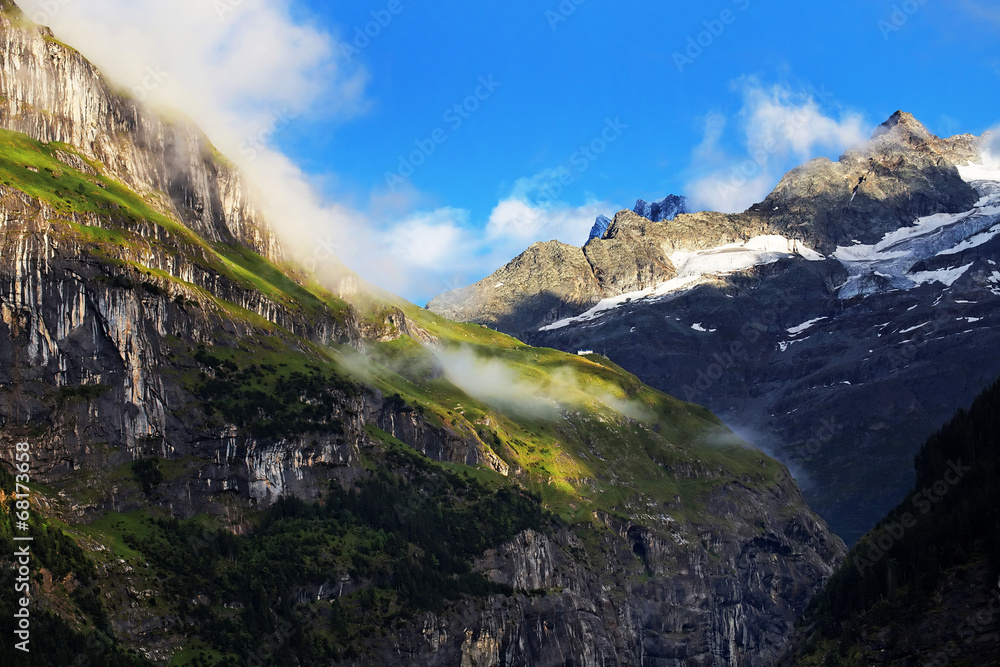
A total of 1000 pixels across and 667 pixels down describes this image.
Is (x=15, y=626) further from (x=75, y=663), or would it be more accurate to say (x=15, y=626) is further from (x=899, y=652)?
(x=899, y=652)

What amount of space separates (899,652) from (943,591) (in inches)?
532

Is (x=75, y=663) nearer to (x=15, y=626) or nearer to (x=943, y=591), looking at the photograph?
(x=15, y=626)

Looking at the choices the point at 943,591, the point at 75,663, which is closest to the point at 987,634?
the point at 943,591

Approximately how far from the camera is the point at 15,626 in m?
195

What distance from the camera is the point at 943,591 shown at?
197750 mm

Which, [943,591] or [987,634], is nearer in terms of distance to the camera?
[987,634]

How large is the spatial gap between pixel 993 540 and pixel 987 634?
17678 mm

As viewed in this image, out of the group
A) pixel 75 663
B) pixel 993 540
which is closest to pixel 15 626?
pixel 75 663

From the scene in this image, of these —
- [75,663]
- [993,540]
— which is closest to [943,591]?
[993,540]

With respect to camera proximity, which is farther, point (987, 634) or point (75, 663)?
point (75, 663)

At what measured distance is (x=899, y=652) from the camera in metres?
198

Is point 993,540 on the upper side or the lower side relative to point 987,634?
upper

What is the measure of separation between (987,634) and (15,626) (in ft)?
551
